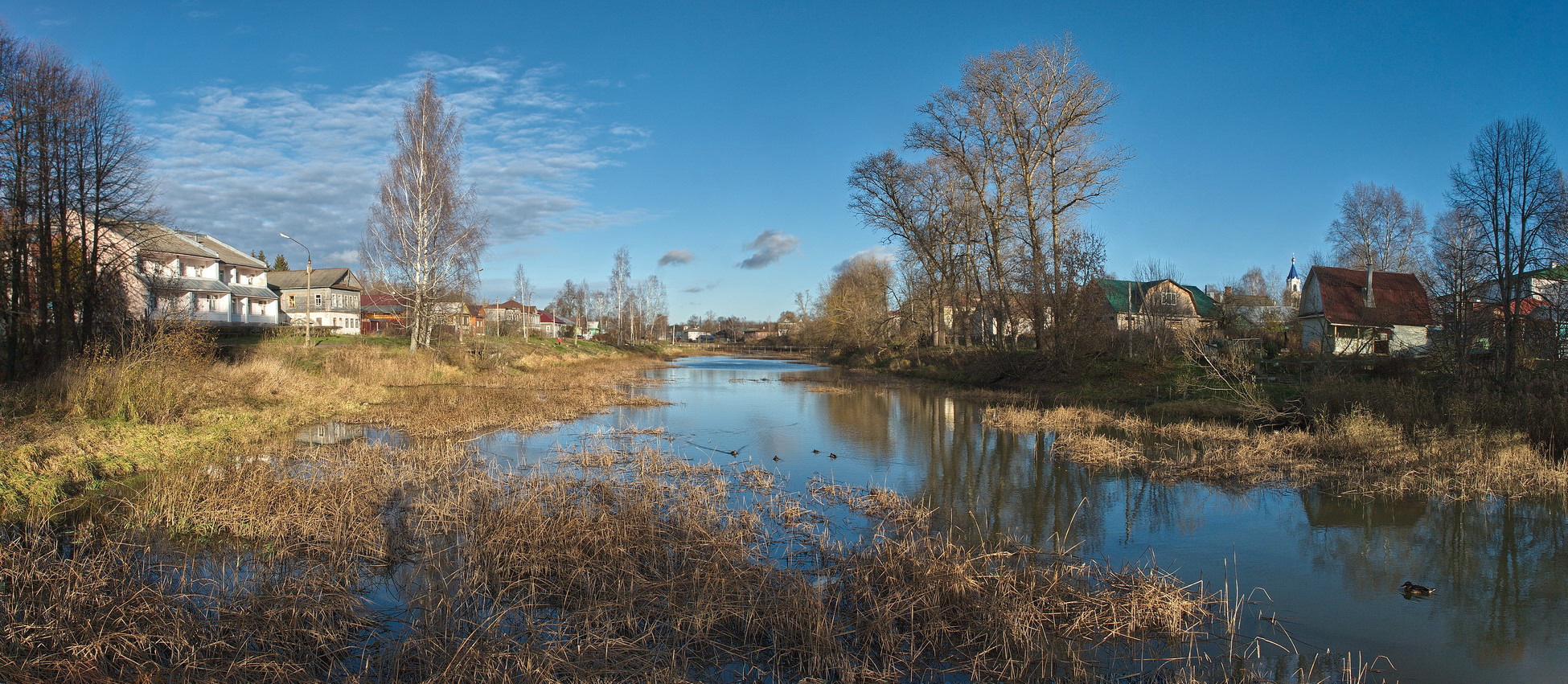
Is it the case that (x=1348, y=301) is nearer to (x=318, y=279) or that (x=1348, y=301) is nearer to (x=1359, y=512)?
(x=1359, y=512)

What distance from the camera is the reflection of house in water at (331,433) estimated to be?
13484 millimetres

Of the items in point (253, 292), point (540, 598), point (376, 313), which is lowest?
point (540, 598)

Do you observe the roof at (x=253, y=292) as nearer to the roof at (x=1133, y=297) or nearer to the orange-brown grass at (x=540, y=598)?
the orange-brown grass at (x=540, y=598)

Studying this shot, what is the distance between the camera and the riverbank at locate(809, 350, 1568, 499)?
1076 cm

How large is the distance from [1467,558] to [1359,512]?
2.00m

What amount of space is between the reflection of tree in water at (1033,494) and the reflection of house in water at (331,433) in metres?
10.4

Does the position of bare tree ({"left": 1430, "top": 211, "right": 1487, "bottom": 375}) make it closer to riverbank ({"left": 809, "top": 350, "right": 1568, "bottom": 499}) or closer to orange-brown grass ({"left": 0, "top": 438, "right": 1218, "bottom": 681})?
riverbank ({"left": 809, "top": 350, "right": 1568, "bottom": 499})

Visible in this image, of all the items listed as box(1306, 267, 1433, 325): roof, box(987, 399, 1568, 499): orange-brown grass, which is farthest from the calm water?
box(1306, 267, 1433, 325): roof

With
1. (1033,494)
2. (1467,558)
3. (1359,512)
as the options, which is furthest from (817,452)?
(1467,558)

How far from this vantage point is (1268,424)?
15.7 meters

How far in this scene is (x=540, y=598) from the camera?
588cm

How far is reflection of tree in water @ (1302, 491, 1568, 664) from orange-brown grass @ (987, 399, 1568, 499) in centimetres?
75

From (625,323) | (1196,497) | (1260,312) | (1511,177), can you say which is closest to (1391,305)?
(1260,312)

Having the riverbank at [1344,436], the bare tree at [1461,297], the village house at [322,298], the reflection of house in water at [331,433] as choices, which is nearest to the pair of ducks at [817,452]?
the riverbank at [1344,436]
